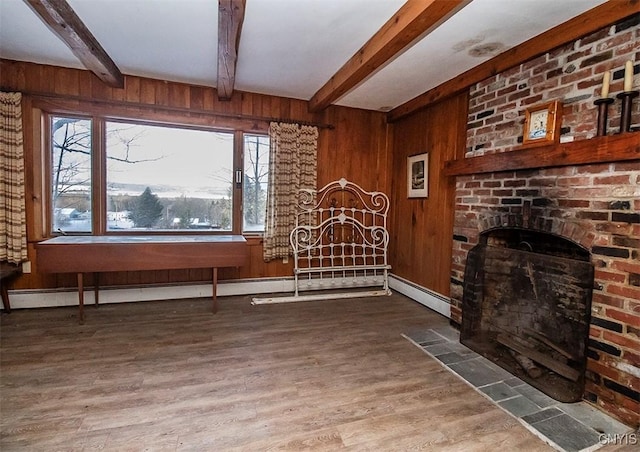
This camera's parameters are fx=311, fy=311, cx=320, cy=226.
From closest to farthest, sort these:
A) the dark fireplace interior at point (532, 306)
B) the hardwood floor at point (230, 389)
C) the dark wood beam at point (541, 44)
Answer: the hardwood floor at point (230, 389)
the dark wood beam at point (541, 44)
the dark fireplace interior at point (532, 306)

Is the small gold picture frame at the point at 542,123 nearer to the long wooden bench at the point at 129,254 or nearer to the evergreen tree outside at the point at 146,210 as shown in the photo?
the long wooden bench at the point at 129,254

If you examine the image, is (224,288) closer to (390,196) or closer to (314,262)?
(314,262)

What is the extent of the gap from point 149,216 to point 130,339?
1.43m

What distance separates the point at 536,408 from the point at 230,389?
1.78m

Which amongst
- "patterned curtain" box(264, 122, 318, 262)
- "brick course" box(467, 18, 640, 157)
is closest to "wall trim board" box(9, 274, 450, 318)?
"patterned curtain" box(264, 122, 318, 262)

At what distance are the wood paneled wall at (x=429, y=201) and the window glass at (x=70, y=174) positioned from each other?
3.53 metres

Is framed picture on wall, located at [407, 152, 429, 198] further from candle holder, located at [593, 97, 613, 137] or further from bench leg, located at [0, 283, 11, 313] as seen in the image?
bench leg, located at [0, 283, 11, 313]

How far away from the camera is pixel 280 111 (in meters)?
3.73

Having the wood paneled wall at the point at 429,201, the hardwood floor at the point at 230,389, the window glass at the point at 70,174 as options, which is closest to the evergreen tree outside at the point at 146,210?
the window glass at the point at 70,174

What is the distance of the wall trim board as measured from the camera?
3.11 m

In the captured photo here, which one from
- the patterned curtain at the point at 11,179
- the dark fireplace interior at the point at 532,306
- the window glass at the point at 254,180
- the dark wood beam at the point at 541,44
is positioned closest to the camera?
the dark wood beam at the point at 541,44

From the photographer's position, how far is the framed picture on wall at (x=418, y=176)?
351 cm

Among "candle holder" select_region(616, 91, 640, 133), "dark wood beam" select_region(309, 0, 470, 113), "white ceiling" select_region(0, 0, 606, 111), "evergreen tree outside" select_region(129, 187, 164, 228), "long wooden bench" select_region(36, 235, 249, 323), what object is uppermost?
"white ceiling" select_region(0, 0, 606, 111)

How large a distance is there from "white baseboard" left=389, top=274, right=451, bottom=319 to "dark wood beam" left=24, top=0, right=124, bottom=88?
3798 millimetres
